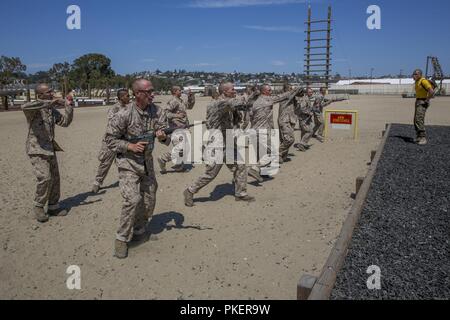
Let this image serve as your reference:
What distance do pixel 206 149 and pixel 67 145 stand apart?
8.78m

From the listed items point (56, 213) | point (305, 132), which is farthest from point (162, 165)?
point (305, 132)

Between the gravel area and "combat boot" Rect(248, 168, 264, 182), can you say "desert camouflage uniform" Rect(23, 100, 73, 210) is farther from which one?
the gravel area

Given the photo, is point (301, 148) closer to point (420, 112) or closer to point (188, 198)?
point (420, 112)

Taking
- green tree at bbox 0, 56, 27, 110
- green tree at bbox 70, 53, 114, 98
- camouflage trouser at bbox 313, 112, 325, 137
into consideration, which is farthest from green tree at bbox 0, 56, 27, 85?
camouflage trouser at bbox 313, 112, 325, 137

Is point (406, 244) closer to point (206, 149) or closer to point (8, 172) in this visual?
point (206, 149)

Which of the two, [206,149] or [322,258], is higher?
[206,149]

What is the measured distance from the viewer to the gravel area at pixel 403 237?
3455 mm

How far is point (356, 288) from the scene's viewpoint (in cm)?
345

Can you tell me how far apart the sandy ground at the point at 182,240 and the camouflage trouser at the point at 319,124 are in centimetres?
534

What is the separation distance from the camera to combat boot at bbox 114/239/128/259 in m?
4.52

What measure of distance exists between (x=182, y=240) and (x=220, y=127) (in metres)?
2.28

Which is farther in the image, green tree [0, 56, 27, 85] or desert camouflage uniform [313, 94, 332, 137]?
green tree [0, 56, 27, 85]

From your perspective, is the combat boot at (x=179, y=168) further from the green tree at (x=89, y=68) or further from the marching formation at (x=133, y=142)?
the green tree at (x=89, y=68)

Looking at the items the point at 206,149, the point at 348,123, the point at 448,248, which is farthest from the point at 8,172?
the point at 348,123
